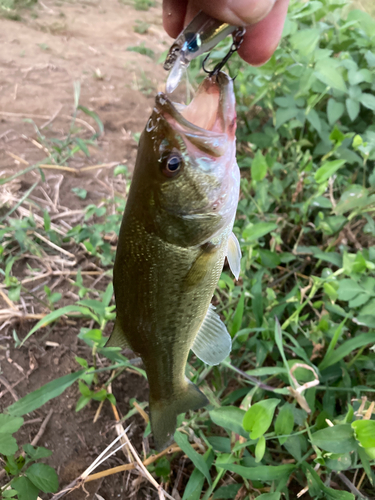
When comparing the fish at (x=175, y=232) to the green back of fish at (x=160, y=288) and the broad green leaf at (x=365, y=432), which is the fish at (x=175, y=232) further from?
the broad green leaf at (x=365, y=432)

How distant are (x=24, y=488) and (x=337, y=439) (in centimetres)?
111

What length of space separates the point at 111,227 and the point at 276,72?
1.38 m

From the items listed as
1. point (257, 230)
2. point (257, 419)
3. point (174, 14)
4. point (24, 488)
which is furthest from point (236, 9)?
point (24, 488)

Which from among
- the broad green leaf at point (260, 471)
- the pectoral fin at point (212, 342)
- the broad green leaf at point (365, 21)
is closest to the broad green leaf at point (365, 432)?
the broad green leaf at point (260, 471)

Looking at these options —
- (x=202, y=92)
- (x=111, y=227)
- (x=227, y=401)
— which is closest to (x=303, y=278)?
(x=227, y=401)

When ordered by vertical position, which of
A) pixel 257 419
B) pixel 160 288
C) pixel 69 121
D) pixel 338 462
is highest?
pixel 160 288

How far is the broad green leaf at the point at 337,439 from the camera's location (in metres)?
0.98

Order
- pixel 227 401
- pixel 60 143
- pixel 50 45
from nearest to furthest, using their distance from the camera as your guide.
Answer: pixel 227 401 < pixel 60 143 < pixel 50 45

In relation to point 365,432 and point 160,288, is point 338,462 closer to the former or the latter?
point 365,432

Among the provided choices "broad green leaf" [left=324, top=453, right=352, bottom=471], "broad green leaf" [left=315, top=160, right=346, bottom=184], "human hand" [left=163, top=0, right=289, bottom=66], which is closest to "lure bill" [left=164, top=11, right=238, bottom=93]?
"human hand" [left=163, top=0, right=289, bottom=66]

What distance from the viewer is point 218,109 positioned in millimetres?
925

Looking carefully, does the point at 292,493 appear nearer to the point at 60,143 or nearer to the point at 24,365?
the point at 24,365

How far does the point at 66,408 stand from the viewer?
1.66 metres

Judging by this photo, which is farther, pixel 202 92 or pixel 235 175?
pixel 235 175
